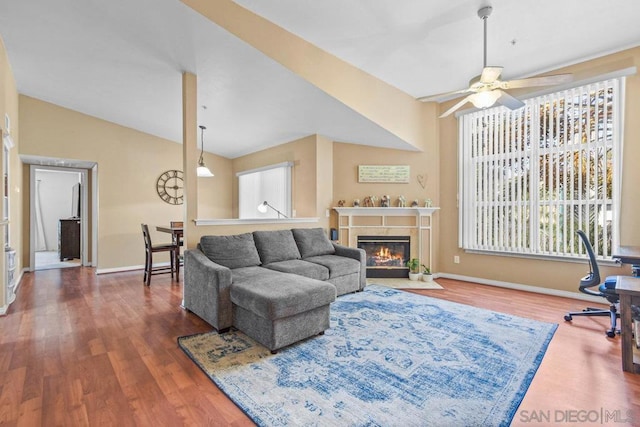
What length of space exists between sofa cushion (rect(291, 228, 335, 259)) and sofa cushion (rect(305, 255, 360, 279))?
0.13m

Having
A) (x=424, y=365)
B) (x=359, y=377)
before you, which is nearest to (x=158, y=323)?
(x=359, y=377)

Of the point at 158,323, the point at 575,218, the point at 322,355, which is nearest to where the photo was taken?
the point at 322,355

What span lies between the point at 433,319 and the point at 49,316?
13.3 ft

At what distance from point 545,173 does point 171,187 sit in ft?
21.5

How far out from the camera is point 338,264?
12.6 feet

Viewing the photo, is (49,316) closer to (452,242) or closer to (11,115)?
(11,115)

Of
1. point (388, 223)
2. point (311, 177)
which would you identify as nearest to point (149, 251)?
point (311, 177)

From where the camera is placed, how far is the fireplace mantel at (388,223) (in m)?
4.89

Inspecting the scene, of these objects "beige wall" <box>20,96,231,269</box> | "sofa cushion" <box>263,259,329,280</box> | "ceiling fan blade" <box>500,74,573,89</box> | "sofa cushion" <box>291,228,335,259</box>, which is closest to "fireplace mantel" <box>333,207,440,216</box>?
"sofa cushion" <box>291,228,335,259</box>

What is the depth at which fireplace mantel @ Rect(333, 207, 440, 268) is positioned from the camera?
193 inches

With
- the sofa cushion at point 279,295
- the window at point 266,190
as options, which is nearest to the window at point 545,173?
the window at point 266,190

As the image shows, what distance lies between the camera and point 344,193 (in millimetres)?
5148

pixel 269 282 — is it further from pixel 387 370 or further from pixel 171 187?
pixel 171 187

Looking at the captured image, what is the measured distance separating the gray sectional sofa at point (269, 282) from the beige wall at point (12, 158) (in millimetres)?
2271
